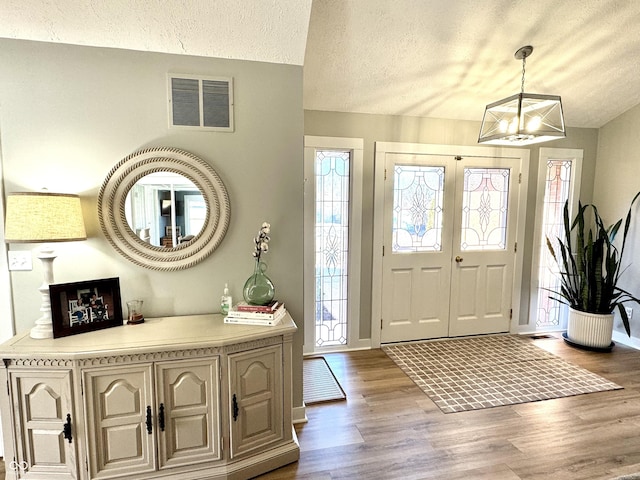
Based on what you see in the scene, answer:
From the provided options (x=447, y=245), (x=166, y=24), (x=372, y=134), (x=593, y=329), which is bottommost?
(x=593, y=329)

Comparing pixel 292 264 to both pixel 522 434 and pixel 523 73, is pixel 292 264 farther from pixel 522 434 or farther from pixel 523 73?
pixel 523 73

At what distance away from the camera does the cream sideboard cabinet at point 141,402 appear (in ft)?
5.39

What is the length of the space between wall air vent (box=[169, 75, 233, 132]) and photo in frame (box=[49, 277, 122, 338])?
3.26 feet

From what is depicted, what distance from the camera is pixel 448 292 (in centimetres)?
382

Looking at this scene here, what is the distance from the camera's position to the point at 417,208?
3646mm

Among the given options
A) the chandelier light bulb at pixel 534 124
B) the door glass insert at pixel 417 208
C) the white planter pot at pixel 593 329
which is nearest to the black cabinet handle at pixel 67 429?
the door glass insert at pixel 417 208

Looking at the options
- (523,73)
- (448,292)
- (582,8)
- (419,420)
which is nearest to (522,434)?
(419,420)

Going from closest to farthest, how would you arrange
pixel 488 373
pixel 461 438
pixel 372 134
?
Answer: pixel 461 438 < pixel 488 373 < pixel 372 134

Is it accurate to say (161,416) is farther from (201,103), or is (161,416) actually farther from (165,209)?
(201,103)

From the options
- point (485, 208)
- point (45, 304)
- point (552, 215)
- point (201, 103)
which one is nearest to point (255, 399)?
point (45, 304)

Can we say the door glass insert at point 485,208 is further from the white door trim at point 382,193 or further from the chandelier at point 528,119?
the chandelier at point 528,119

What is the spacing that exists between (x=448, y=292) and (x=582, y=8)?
103 inches

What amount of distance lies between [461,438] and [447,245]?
1.99 metres

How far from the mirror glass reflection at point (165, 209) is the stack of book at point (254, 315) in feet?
1.74
